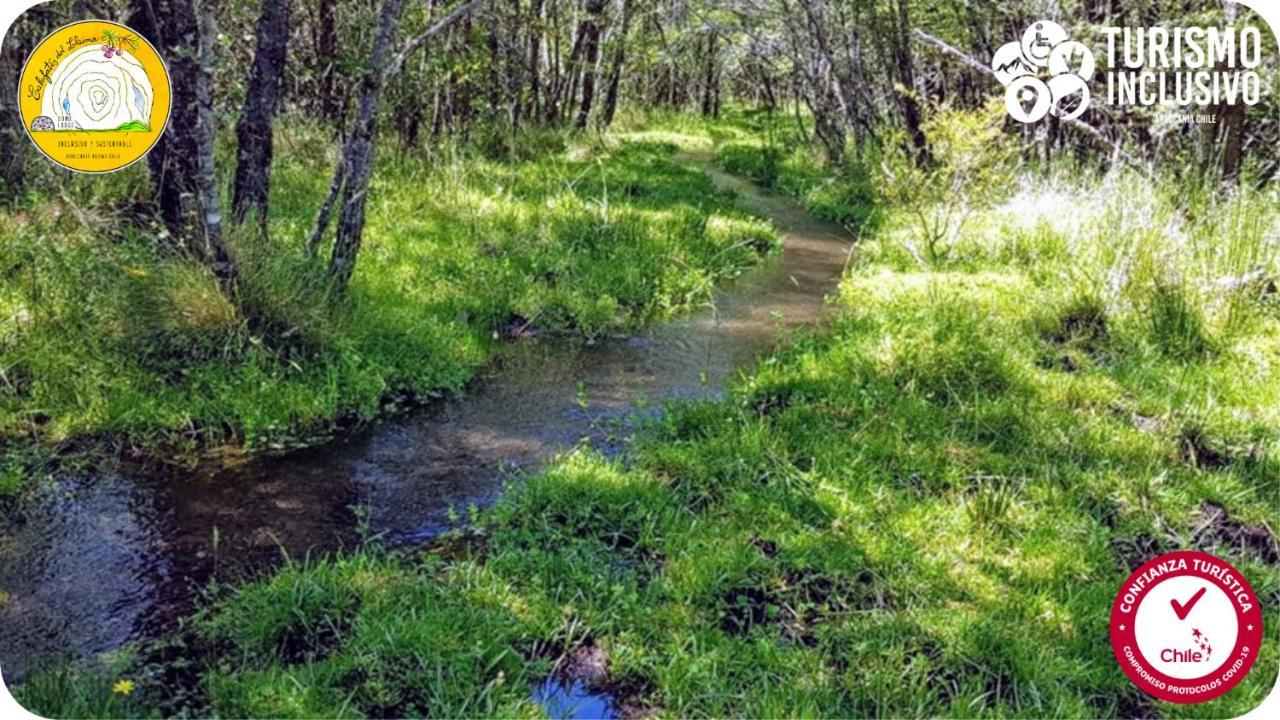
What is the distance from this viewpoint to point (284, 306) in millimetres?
5031

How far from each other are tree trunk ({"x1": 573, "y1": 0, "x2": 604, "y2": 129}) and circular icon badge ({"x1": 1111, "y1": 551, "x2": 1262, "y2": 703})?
12755 mm

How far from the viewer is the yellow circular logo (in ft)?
11.5

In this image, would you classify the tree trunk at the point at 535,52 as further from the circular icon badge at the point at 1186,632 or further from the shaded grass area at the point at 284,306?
the circular icon badge at the point at 1186,632

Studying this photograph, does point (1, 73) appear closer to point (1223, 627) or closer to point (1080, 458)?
point (1080, 458)

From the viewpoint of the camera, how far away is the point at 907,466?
162 inches

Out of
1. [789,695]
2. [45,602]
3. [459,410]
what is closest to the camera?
[789,695]

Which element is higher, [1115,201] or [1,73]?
[1,73]

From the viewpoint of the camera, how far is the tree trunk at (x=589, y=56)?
14289 millimetres

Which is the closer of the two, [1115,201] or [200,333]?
[200,333]

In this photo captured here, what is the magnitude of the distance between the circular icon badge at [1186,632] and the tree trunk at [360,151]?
4562mm

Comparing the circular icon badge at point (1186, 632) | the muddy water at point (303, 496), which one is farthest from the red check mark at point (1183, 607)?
the muddy water at point (303, 496)

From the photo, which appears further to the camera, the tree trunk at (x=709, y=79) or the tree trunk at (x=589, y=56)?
the tree trunk at (x=709, y=79)

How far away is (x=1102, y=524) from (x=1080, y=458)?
517 millimetres

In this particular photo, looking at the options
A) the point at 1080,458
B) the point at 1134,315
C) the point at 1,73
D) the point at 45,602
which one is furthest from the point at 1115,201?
the point at 1,73
